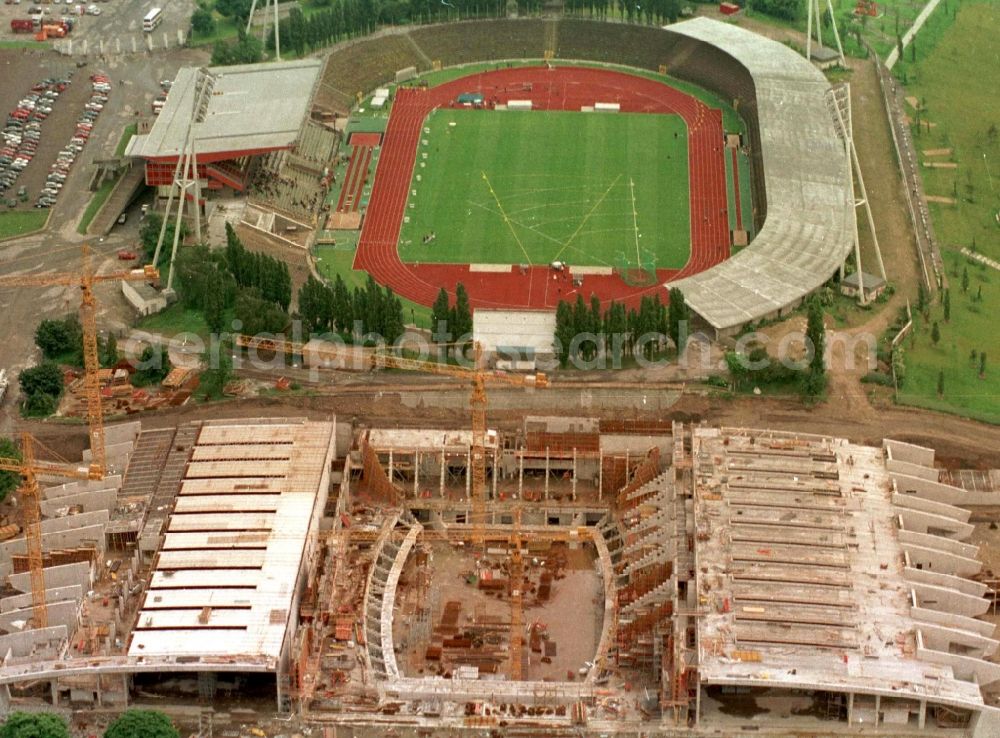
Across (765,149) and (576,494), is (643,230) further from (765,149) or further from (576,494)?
(576,494)

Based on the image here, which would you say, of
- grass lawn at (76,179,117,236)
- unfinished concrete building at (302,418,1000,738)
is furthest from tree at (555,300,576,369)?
grass lawn at (76,179,117,236)

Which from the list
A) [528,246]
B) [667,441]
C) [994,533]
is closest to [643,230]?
[528,246]

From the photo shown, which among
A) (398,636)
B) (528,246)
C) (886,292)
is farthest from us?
(528,246)

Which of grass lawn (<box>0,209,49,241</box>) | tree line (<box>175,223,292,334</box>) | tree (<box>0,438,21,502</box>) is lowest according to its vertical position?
tree (<box>0,438,21,502</box>)

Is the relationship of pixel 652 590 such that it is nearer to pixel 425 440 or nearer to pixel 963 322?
pixel 425 440

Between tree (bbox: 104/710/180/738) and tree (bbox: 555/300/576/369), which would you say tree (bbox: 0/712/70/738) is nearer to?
tree (bbox: 104/710/180/738)

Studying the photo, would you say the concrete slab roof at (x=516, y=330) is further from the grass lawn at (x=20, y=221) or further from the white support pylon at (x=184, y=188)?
the grass lawn at (x=20, y=221)
